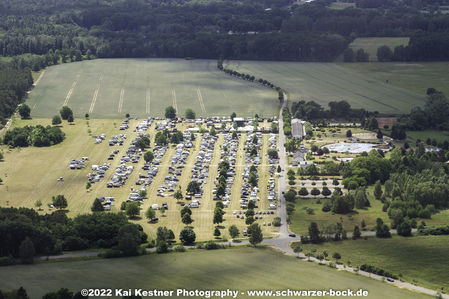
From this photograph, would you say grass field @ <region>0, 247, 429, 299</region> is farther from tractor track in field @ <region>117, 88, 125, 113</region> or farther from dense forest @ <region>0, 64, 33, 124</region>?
tractor track in field @ <region>117, 88, 125, 113</region>

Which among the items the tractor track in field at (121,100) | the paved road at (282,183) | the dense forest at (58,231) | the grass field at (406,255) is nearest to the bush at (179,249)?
the dense forest at (58,231)

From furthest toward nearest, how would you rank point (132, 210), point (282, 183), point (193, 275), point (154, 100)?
1. point (154, 100)
2. point (282, 183)
3. point (132, 210)
4. point (193, 275)

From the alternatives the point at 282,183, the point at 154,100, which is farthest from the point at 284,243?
the point at 154,100

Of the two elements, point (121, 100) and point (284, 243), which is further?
point (121, 100)

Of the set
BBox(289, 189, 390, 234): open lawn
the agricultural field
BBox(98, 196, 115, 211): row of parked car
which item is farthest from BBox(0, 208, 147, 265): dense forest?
BBox(289, 189, 390, 234): open lawn

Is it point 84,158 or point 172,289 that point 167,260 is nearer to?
point 172,289

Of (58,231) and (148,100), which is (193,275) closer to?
(58,231)
